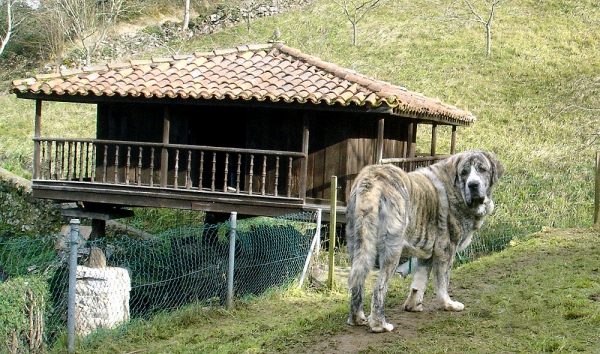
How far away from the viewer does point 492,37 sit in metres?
35.3

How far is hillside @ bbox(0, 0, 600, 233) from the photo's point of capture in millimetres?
16109

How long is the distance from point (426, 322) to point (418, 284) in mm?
510

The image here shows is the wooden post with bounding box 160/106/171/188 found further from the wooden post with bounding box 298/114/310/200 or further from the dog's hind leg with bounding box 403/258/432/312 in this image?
the dog's hind leg with bounding box 403/258/432/312

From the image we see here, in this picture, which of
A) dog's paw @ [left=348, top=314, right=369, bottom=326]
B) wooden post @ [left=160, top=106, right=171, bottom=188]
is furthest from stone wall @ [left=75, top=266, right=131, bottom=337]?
wooden post @ [left=160, top=106, right=171, bottom=188]

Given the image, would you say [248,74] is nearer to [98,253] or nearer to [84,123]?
[98,253]

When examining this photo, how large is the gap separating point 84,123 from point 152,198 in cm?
1675

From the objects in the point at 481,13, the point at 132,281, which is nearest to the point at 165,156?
the point at 132,281

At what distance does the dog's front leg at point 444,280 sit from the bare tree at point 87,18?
30.7 m

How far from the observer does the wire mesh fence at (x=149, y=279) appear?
699 cm

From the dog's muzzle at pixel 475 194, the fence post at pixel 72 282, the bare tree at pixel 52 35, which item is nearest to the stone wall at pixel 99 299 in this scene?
the fence post at pixel 72 282

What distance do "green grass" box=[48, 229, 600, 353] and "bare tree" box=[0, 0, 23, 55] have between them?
33.8 meters

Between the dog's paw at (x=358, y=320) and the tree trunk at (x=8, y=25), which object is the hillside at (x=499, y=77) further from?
the dog's paw at (x=358, y=320)

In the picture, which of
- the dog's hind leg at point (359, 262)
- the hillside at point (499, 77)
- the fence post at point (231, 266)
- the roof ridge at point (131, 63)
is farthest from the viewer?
the hillside at point (499, 77)

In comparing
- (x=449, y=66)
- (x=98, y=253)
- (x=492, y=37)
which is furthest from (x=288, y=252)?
(x=492, y=37)
